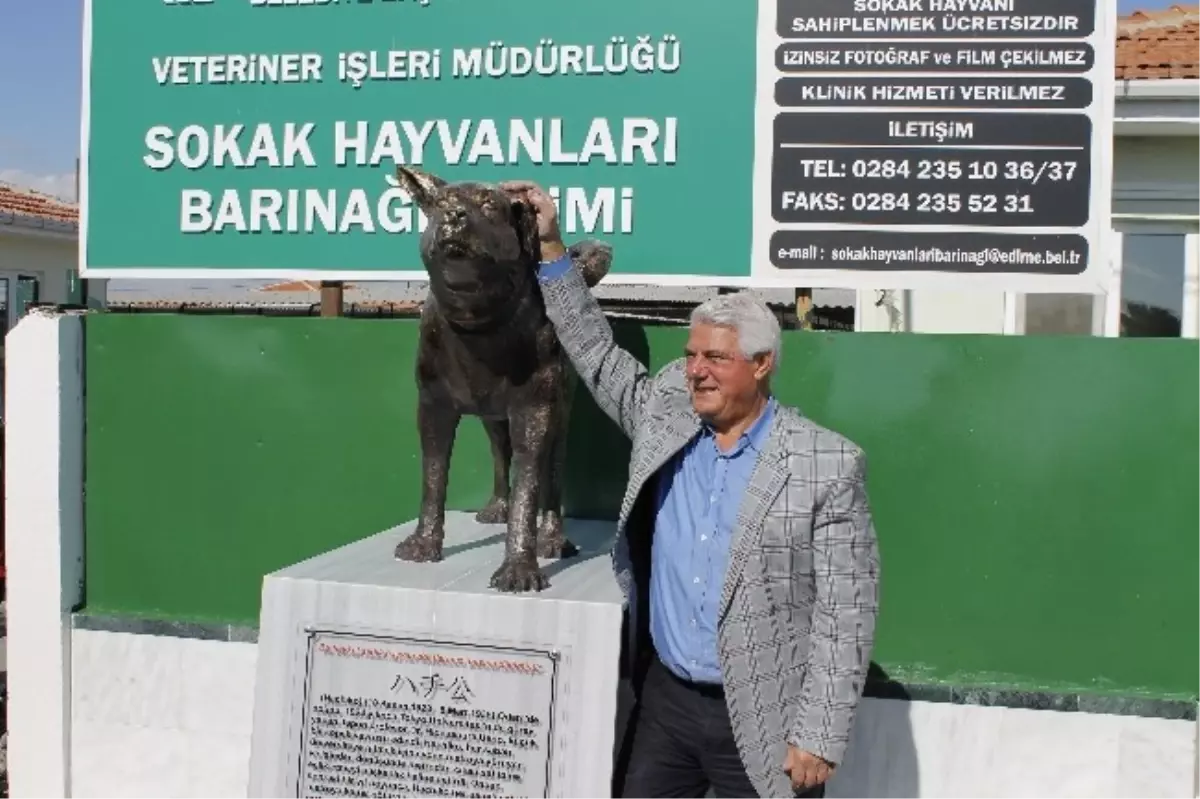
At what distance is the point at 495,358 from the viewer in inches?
107

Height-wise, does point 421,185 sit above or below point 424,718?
above

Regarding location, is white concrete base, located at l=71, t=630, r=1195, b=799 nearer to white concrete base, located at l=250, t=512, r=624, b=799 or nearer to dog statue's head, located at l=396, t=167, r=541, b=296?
white concrete base, located at l=250, t=512, r=624, b=799

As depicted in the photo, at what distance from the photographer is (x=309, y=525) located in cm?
384

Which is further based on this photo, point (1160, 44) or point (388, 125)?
point (1160, 44)

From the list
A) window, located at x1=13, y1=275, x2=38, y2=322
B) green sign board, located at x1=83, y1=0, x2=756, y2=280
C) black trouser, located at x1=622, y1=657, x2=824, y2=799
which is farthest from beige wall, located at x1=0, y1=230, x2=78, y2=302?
black trouser, located at x1=622, y1=657, x2=824, y2=799

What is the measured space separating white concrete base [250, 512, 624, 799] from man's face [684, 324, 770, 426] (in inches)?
20.5

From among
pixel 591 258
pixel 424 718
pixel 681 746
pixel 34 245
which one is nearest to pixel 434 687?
pixel 424 718

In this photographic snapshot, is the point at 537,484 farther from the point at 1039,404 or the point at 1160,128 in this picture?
the point at 1160,128

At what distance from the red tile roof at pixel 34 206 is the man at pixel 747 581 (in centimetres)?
1379

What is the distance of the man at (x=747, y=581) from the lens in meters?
2.22

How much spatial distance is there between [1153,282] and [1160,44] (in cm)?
152

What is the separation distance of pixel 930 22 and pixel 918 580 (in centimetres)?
180

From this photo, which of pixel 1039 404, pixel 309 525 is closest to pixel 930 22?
pixel 1039 404

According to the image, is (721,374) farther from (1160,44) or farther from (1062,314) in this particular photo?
(1160,44)
